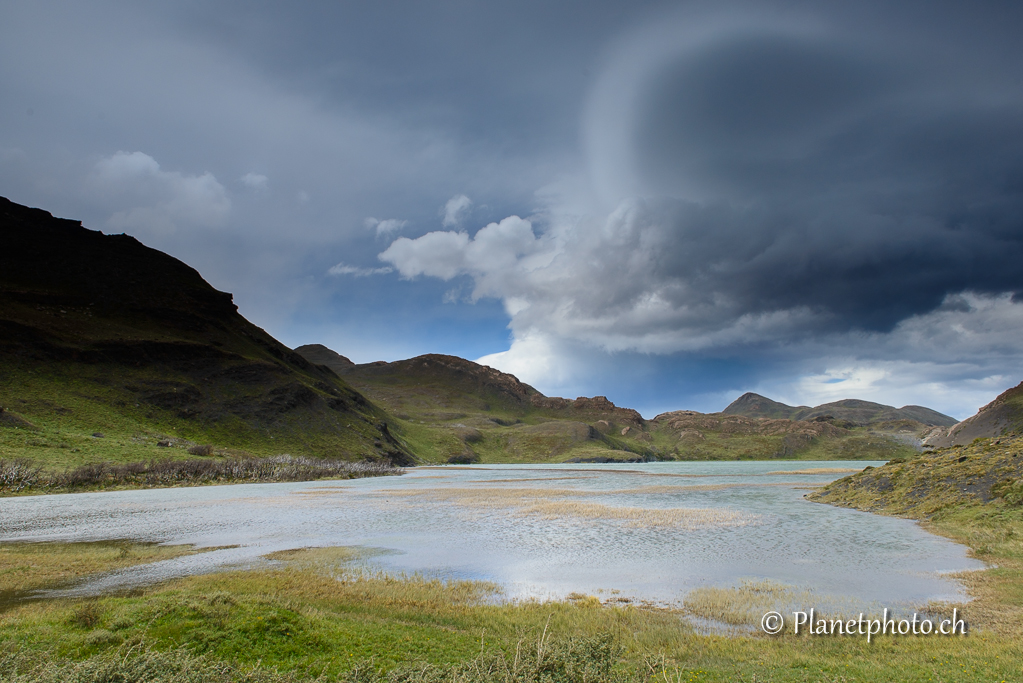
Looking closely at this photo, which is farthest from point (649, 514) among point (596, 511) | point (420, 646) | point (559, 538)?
point (420, 646)

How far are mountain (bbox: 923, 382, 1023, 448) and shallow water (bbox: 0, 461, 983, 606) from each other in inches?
1229

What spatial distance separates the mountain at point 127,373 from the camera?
4028 inches

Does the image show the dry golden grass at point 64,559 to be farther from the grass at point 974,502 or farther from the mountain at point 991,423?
the mountain at point 991,423

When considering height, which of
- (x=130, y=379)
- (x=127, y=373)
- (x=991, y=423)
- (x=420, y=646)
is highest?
(x=127, y=373)

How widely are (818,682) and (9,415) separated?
107082 millimetres

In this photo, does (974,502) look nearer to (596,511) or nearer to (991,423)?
(596,511)

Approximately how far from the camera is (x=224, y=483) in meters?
81.0

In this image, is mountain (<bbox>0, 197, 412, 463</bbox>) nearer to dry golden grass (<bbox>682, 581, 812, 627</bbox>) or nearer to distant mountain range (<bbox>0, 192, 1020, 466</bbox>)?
distant mountain range (<bbox>0, 192, 1020, 466</bbox>)

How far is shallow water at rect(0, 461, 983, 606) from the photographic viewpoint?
70.1ft

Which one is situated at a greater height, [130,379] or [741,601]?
[130,379]

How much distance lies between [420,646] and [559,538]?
20.4 metres

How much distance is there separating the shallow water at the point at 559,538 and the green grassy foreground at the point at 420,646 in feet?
13.2

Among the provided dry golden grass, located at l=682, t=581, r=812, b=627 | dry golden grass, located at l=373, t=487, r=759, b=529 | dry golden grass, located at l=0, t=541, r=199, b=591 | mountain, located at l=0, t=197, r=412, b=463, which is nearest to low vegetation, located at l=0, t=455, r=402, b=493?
mountain, located at l=0, t=197, r=412, b=463

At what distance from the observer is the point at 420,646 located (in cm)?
1330
